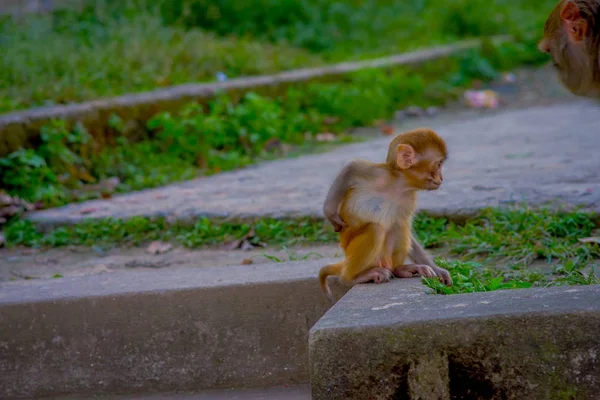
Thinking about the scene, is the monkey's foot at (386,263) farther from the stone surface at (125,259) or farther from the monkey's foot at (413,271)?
the stone surface at (125,259)

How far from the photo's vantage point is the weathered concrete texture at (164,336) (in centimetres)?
425

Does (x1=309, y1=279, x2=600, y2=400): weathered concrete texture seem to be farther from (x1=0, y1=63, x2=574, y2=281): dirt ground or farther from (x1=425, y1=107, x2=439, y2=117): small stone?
(x1=425, y1=107, x2=439, y2=117): small stone

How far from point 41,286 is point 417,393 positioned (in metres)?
2.16

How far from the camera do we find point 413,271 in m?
4.06

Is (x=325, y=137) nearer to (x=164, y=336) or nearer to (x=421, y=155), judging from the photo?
(x=164, y=336)

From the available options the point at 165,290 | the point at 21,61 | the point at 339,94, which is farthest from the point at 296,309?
the point at 339,94

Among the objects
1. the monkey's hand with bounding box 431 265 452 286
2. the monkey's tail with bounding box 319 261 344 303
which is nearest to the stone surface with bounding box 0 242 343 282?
the monkey's tail with bounding box 319 261 344 303

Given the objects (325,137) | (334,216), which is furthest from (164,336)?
(325,137)

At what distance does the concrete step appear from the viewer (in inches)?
159

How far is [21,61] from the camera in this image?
28.2 ft

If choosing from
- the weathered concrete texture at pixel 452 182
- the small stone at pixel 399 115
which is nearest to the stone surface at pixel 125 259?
the weathered concrete texture at pixel 452 182

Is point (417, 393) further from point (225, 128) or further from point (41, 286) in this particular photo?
point (225, 128)

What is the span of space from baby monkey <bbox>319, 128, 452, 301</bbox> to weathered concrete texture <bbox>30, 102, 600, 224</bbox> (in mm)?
1342

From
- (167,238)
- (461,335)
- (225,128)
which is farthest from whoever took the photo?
(225,128)
